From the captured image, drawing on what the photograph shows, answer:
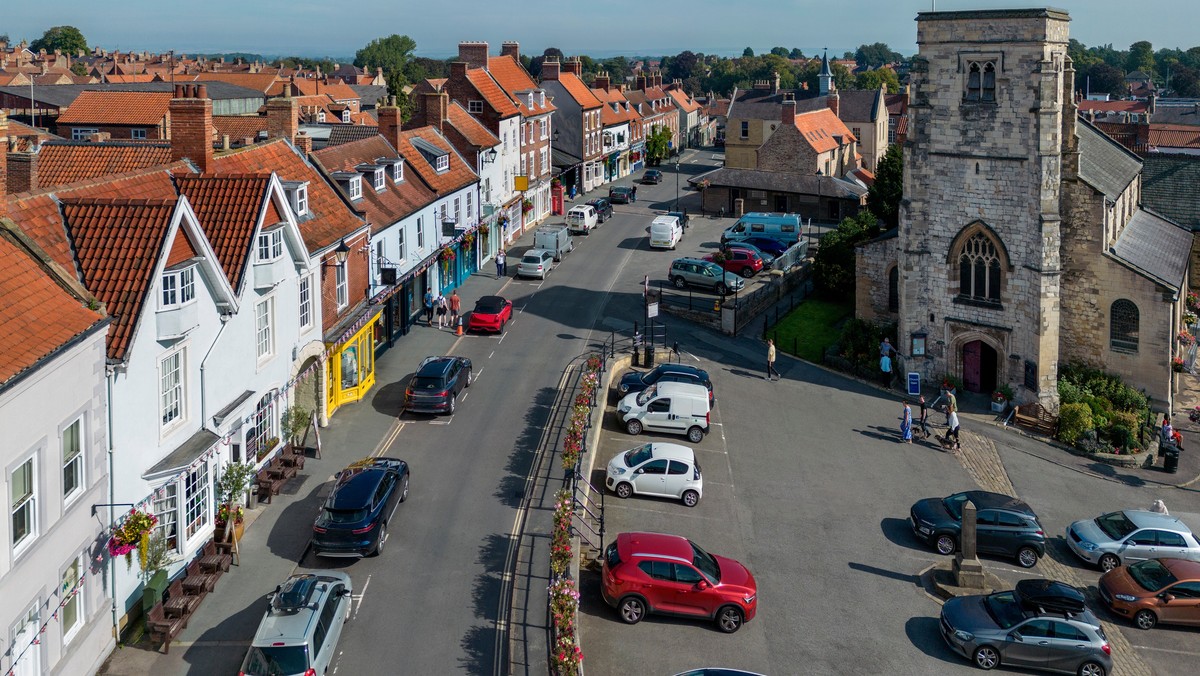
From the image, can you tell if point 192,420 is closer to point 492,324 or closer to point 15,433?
point 15,433

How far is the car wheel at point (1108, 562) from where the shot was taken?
30.6 m

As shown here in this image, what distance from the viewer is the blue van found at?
231ft

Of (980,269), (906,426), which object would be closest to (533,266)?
(980,269)

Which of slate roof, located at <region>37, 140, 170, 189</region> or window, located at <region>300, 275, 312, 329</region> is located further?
slate roof, located at <region>37, 140, 170, 189</region>

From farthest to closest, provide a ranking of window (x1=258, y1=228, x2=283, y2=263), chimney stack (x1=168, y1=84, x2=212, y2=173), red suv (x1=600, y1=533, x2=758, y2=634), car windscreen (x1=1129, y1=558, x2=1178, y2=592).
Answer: chimney stack (x1=168, y1=84, x2=212, y2=173), window (x1=258, y1=228, x2=283, y2=263), car windscreen (x1=1129, y1=558, x2=1178, y2=592), red suv (x1=600, y1=533, x2=758, y2=634)

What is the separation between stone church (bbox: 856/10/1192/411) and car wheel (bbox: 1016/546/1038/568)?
1454 cm

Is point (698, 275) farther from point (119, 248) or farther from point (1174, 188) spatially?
point (119, 248)

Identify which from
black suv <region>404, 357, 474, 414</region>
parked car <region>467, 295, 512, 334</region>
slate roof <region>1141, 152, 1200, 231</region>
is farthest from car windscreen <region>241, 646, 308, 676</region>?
slate roof <region>1141, 152, 1200, 231</region>

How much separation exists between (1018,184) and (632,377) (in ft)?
58.3

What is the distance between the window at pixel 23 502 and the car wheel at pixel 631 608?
12462 millimetres

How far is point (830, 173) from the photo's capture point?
3634 inches

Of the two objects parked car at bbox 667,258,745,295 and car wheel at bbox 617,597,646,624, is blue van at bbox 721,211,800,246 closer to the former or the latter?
parked car at bbox 667,258,745,295

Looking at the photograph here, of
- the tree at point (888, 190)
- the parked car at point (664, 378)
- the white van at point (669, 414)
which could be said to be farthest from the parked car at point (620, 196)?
the white van at point (669, 414)

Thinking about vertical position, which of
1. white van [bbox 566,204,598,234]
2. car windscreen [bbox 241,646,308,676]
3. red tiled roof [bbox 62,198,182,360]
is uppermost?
white van [bbox 566,204,598,234]
